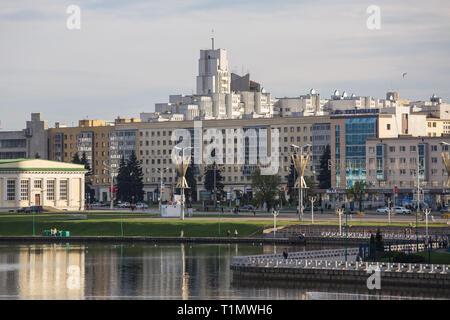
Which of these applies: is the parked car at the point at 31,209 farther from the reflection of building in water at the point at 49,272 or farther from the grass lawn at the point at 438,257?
the grass lawn at the point at 438,257

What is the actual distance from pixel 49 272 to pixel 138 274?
32.6ft

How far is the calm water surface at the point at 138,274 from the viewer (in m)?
85.2

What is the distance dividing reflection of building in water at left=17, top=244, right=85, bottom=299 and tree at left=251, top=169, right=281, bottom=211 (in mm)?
56716

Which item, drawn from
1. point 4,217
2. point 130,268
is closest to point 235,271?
point 130,268

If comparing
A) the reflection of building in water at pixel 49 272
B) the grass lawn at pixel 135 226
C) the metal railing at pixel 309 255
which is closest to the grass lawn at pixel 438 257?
the metal railing at pixel 309 255

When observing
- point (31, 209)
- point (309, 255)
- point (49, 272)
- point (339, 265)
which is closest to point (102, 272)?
point (49, 272)

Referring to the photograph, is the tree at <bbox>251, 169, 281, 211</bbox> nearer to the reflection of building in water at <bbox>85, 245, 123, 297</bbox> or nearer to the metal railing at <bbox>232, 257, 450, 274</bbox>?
the reflection of building in water at <bbox>85, 245, 123, 297</bbox>

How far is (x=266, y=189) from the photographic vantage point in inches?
7520

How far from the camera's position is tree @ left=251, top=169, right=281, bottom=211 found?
7431 inches

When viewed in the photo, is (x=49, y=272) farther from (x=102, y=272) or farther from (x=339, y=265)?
(x=339, y=265)

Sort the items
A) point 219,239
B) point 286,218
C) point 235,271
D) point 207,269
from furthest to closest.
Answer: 1. point 286,218
2. point 219,239
3. point 207,269
4. point 235,271

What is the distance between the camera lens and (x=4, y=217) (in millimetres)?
174875
